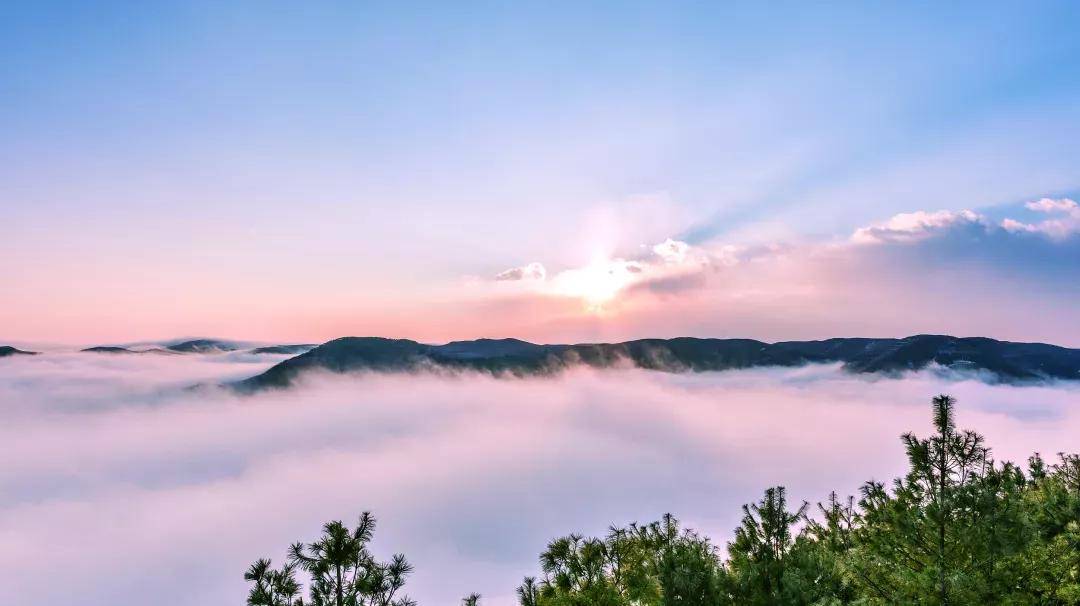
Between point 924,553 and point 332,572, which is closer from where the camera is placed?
point 924,553

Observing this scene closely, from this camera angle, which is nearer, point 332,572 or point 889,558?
point 889,558

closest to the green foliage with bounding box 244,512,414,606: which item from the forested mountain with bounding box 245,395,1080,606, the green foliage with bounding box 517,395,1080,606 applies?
the forested mountain with bounding box 245,395,1080,606

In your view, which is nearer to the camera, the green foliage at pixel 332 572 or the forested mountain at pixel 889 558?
the forested mountain at pixel 889 558

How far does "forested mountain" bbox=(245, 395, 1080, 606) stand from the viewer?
46.0 ft

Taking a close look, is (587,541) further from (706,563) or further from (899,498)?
(899,498)

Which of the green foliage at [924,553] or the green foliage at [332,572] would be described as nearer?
the green foliage at [924,553]

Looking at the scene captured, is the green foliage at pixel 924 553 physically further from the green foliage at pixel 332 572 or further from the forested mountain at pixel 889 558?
the green foliage at pixel 332 572

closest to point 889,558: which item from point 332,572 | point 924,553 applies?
point 924,553

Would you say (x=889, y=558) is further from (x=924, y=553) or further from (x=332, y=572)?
(x=332, y=572)

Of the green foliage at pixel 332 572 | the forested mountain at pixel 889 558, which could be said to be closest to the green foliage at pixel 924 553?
the forested mountain at pixel 889 558

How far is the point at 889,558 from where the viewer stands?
16203mm

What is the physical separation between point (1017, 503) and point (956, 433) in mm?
3378

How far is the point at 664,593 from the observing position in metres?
20.0

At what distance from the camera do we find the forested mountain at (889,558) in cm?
1402
